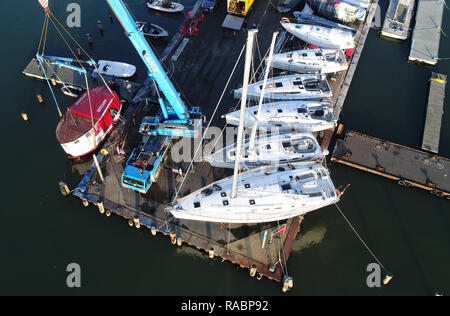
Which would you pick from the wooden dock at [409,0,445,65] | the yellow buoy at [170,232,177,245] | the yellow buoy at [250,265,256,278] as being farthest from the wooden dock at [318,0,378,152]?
the yellow buoy at [170,232,177,245]

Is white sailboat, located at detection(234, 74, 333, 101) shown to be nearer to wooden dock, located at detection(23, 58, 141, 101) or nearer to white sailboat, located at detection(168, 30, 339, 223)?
white sailboat, located at detection(168, 30, 339, 223)

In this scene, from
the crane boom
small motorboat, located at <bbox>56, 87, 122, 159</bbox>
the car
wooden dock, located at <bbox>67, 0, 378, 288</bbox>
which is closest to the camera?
the crane boom

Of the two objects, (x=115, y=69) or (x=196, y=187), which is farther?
(x=115, y=69)

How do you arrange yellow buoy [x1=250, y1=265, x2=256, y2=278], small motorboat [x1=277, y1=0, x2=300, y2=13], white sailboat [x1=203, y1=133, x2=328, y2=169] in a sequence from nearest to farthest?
1. yellow buoy [x1=250, y1=265, x2=256, y2=278]
2. white sailboat [x1=203, y1=133, x2=328, y2=169]
3. small motorboat [x1=277, y1=0, x2=300, y2=13]

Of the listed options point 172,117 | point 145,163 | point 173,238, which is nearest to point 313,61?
point 172,117

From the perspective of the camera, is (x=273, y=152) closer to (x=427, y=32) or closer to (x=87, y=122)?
(x=87, y=122)

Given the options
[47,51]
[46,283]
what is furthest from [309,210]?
Result: [47,51]
